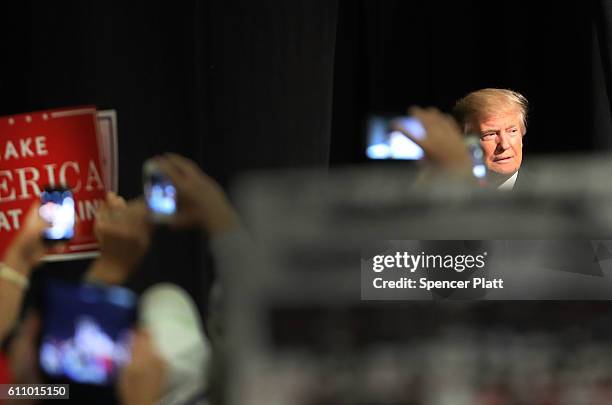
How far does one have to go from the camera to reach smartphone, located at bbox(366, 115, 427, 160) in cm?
109

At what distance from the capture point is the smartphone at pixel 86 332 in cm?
117

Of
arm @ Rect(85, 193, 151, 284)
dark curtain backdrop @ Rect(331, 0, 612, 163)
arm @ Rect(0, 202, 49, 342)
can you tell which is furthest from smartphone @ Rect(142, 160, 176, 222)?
dark curtain backdrop @ Rect(331, 0, 612, 163)

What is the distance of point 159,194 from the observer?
3.89 ft

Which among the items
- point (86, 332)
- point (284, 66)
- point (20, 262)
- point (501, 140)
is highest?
point (284, 66)

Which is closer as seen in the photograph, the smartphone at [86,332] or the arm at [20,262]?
the smartphone at [86,332]

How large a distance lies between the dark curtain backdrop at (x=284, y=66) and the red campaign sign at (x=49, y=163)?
0.03 meters

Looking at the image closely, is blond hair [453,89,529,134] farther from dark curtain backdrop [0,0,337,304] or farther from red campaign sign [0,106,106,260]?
red campaign sign [0,106,106,260]

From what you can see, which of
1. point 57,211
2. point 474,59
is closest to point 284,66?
point 474,59

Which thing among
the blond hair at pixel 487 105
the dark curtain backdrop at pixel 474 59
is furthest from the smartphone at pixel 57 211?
the blond hair at pixel 487 105

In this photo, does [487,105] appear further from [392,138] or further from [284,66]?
[284,66]

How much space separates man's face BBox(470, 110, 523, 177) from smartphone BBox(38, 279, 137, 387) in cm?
52

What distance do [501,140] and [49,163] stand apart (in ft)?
2.25

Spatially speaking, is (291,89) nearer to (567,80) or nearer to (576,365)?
(567,80)

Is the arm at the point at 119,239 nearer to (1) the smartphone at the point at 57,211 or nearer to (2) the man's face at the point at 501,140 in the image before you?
(1) the smartphone at the point at 57,211
